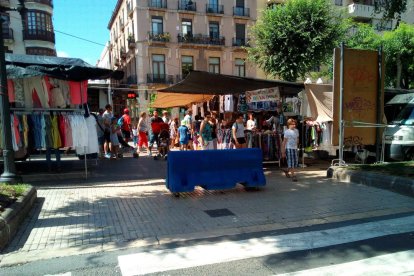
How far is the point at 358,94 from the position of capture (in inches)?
389

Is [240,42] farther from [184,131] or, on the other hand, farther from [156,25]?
[184,131]

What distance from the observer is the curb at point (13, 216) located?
4.78 meters

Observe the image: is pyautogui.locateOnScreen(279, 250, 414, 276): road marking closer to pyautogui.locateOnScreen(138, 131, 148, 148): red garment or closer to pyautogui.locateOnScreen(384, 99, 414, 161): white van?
pyautogui.locateOnScreen(384, 99, 414, 161): white van

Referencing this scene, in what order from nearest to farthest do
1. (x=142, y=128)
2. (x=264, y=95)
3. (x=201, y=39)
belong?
(x=264, y=95) → (x=142, y=128) → (x=201, y=39)

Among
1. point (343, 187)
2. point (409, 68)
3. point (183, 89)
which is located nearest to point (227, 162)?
point (343, 187)

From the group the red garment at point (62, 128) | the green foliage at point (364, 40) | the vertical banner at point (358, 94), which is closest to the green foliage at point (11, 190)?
the red garment at point (62, 128)

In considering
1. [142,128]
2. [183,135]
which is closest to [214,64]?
[142,128]

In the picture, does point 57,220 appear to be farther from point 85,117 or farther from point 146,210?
point 85,117

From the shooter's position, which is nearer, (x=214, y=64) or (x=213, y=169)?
(x=213, y=169)

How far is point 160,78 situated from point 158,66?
52.3 inches

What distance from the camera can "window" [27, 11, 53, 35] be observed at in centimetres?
3212

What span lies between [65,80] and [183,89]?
4.94 metres

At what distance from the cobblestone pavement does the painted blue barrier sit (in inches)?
10.9

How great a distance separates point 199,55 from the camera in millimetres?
36781
